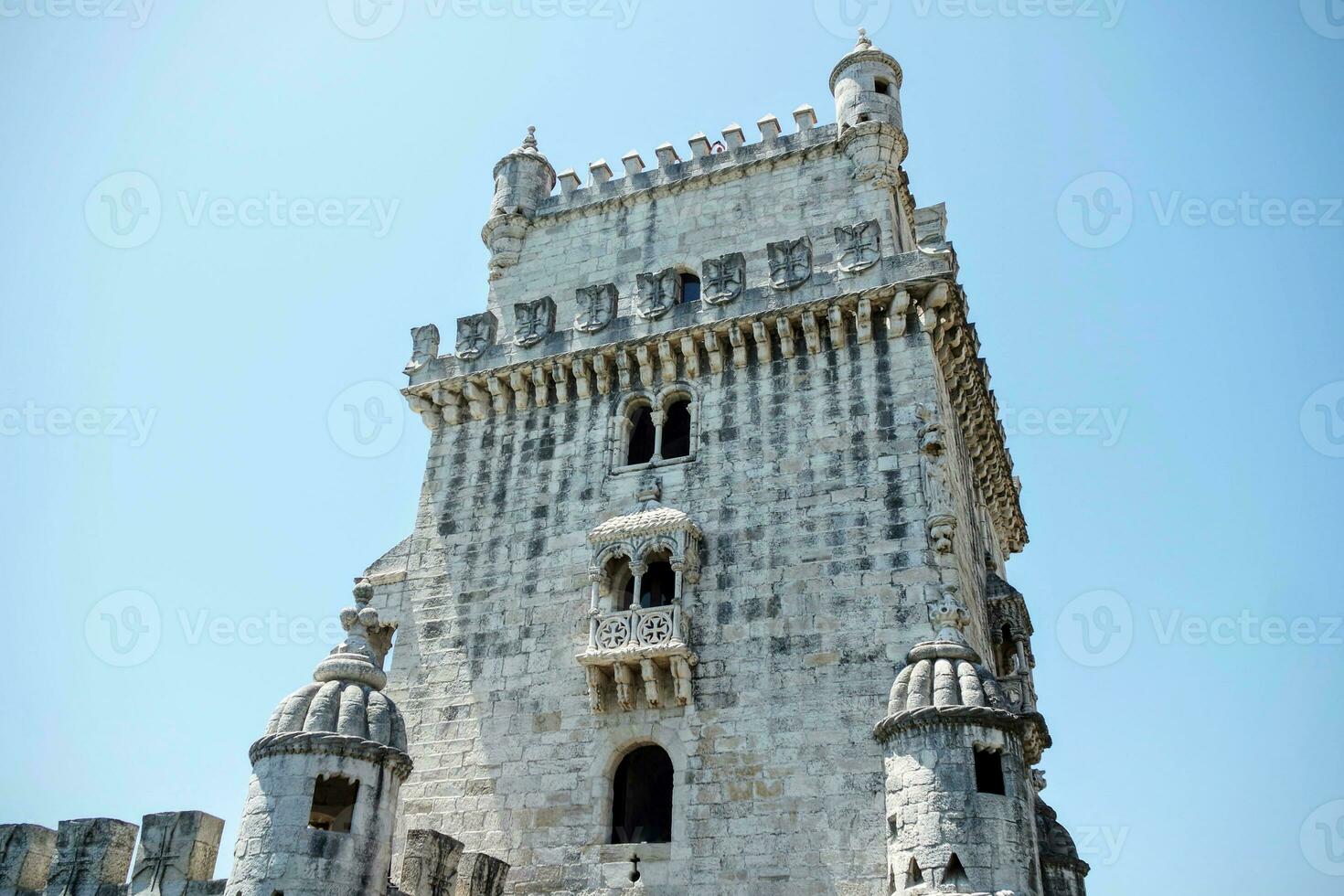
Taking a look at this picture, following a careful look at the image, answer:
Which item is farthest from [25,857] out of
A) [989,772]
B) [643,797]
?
[989,772]

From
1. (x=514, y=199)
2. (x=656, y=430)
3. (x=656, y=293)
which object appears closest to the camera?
(x=656, y=430)

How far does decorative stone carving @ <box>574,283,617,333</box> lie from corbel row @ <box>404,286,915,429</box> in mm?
718

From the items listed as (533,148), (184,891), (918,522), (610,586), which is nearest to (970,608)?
(918,522)

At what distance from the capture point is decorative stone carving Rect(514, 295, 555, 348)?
2394 cm

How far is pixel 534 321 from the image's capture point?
24266 millimetres

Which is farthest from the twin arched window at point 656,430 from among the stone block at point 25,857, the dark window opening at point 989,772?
the stone block at point 25,857

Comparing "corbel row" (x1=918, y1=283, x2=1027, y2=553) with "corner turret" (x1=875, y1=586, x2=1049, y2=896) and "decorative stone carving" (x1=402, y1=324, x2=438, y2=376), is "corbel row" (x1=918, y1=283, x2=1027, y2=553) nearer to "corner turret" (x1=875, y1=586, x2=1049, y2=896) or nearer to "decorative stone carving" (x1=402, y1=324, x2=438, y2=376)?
"corner turret" (x1=875, y1=586, x2=1049, y2=896)

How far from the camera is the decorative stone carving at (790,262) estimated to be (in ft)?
72.2

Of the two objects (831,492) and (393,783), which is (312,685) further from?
(831,492)

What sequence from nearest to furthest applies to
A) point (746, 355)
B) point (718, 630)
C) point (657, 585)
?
point (718, 630)
point (657, 585)
point (746, 355)

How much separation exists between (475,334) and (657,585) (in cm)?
731

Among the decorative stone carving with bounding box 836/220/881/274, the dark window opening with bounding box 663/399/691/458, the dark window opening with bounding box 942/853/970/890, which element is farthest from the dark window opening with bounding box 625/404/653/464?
the dark window opening with bounding box 942/853/970/890

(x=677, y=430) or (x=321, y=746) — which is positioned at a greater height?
(x=677, y=430)

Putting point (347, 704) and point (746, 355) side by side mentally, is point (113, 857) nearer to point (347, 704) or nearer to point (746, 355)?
point (347, 704)
